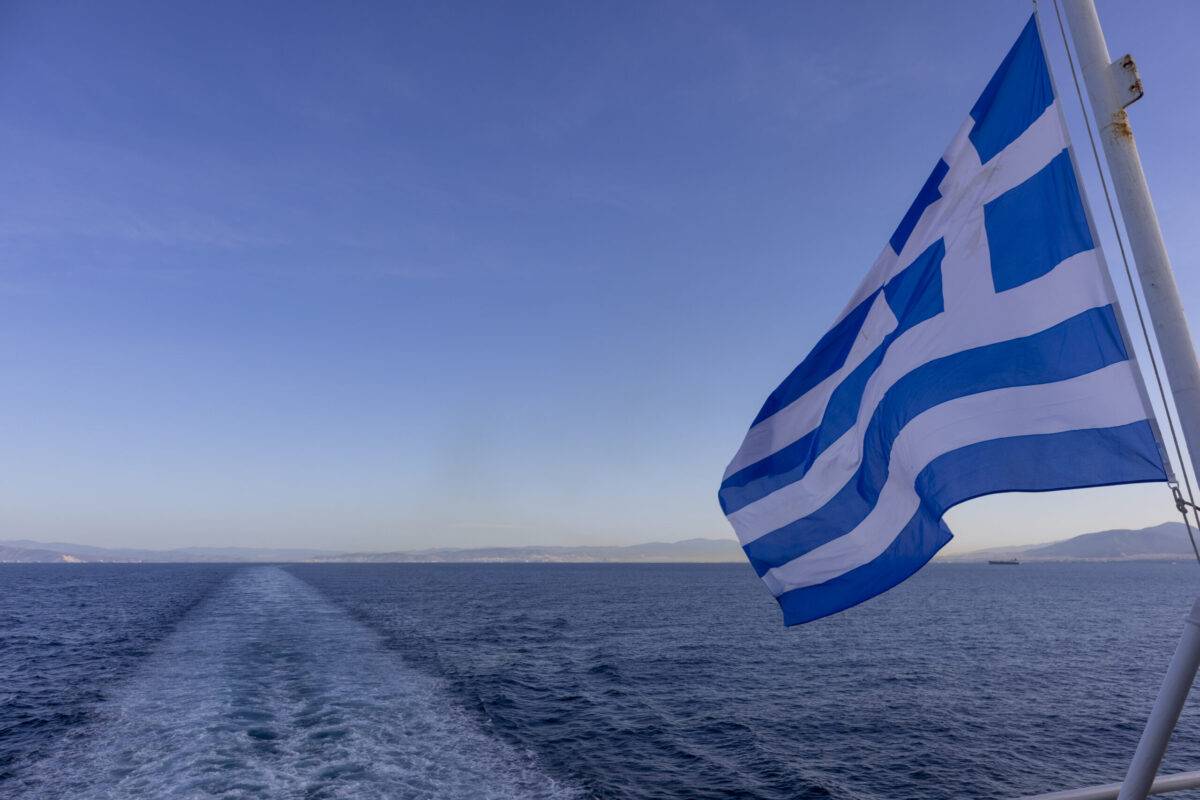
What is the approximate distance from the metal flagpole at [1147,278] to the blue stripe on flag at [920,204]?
166 centimetres

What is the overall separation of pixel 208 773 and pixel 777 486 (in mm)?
16675

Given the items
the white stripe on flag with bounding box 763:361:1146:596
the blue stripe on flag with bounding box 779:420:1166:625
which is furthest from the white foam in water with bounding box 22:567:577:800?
the blue stripe on flag with bounding box 779:420:1166:625

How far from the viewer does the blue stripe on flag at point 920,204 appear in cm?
475

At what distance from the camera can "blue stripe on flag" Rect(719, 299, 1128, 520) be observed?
3.68 meters

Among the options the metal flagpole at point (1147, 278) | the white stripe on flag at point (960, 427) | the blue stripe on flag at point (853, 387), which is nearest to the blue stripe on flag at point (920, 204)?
the blue stripe on flag at point (853, 387)

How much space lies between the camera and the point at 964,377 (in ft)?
14.2

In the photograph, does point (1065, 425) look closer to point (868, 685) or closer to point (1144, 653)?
point (868, 685)

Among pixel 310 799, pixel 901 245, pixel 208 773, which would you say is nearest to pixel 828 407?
pixel 901 245

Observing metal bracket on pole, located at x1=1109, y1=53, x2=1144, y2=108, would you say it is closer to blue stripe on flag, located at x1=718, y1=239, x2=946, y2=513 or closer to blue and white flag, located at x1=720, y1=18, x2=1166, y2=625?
blue and white flag, located at x1=720, y1=18, x2=1166, y2=625

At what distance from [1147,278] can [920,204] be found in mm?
2205

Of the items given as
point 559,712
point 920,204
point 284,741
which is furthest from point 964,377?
point 559,712

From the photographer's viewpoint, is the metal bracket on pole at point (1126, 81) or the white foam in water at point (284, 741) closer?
the metal bracket on pole at point (1126, 81)

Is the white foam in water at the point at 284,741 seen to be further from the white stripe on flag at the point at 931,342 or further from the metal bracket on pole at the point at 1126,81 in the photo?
the metal bracket on pole at the point at 1126,81

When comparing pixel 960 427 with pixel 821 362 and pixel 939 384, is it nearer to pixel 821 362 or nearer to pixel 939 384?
pixel 939 384
